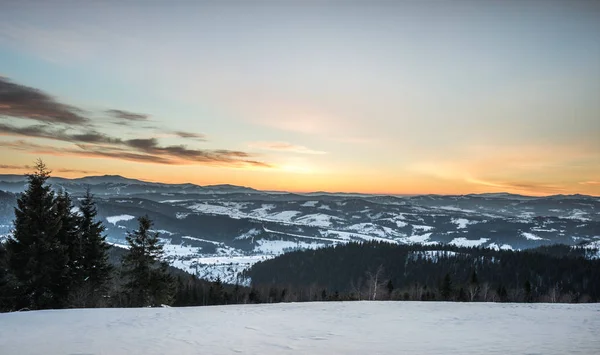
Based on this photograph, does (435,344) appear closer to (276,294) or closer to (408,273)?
(276,294)

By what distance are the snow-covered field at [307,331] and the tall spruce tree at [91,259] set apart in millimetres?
11445

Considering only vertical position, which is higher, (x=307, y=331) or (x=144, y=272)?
(x=307, y=331)

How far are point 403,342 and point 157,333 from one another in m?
9.06

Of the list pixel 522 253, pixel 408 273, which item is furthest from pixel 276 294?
pixel 522 253

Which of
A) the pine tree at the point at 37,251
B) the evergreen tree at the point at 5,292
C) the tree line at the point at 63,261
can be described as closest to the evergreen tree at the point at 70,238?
the tree line at the point at 63,261

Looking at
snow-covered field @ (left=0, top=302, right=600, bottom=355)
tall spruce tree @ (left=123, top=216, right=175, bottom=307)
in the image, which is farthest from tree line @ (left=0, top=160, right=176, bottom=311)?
snow-covered field @ (left=0, top=302, right=600, bottom=355)

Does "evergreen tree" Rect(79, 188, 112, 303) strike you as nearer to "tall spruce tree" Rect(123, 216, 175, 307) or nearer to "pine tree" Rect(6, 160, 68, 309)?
"tall spruce tree" Rect(123, 216, 175, 307)

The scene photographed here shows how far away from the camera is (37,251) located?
962 inches

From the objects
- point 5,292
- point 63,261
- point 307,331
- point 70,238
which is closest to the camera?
point 307,331

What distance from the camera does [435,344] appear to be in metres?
12.6

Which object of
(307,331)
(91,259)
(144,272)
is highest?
(307,331)

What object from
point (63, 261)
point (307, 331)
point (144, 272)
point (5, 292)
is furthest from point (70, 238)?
point (307, 331)

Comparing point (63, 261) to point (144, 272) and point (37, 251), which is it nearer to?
point (37, 251)

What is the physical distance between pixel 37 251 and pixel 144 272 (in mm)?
8638
